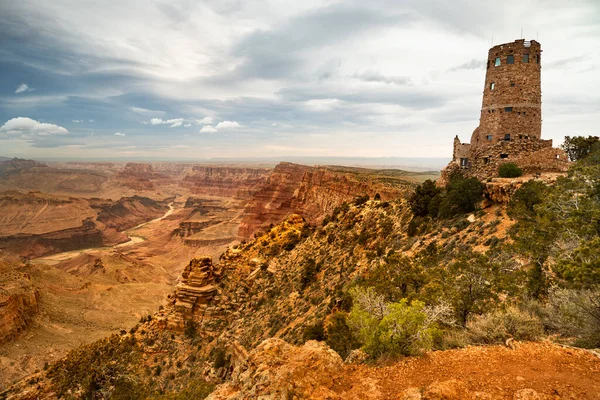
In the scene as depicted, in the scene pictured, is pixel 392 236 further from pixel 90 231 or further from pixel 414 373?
pixel 90 231

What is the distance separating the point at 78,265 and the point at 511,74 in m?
108

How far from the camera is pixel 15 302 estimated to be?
36.6m

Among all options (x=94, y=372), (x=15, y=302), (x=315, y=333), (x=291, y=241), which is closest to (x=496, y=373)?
(x=315, y=333)

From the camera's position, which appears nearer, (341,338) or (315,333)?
(341,338)

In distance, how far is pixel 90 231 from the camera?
409ft

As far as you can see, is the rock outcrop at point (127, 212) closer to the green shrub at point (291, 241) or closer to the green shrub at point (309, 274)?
the green shrub at point (291, 241)

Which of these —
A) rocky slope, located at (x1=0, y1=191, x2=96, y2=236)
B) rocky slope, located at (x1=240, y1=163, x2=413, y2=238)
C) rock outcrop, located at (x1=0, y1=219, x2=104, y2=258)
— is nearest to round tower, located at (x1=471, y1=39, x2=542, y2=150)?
rocky slope, located at (x1=240, y1=163, x2=413, y2=238)

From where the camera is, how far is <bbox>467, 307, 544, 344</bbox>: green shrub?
8.14 meters

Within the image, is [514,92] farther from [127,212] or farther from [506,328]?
[127,212]

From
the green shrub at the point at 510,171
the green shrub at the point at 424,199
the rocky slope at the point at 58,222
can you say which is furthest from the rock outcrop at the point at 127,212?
the green shrub at the point at 510,171

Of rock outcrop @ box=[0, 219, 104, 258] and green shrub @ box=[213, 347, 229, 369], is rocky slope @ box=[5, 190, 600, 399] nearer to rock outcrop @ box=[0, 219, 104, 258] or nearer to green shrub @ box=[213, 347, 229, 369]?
green shrub @ box=[213, 347, 229, 369]

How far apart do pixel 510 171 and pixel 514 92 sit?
5.31 metres

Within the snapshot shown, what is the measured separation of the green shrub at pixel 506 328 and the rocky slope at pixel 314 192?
85.8 feet

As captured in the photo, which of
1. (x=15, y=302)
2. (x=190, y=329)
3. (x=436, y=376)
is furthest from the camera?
(x=15, y=302)
